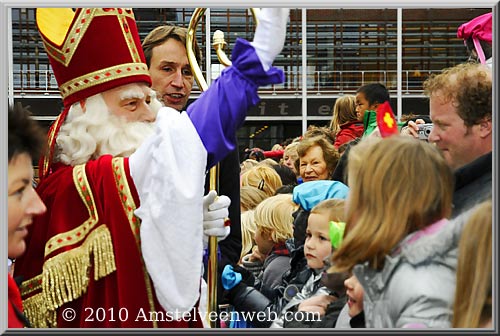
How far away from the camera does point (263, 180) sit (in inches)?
208

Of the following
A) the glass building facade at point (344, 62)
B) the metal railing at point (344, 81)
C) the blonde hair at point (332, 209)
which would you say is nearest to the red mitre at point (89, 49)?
the blonde hair at point (332, 209)

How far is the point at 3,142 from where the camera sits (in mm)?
2539

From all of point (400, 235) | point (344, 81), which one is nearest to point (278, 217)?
point (400, 235)

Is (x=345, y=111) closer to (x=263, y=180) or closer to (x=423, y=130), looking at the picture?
(x=263, y=180)

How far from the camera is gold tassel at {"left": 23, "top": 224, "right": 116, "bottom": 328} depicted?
2846 mm

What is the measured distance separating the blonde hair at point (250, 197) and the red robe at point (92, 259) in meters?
2.19

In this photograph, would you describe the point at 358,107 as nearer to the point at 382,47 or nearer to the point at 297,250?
the point at 297,250

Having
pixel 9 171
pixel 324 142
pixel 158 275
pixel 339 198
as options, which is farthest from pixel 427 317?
pixel 324 142

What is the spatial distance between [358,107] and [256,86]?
2.78 m

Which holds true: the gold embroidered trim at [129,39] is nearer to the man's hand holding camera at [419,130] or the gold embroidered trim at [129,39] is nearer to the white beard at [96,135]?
the white beard at [96,135]

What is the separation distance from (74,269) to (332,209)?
964 mm

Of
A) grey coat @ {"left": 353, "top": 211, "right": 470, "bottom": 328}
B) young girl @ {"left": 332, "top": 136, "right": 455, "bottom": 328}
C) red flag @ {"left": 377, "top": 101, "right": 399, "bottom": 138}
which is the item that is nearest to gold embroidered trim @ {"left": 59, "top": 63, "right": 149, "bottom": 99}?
red flag @ {"left": 377, "top": 101, "right": 399, "bottom": 138}

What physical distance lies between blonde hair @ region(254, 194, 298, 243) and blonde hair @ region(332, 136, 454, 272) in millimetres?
1939

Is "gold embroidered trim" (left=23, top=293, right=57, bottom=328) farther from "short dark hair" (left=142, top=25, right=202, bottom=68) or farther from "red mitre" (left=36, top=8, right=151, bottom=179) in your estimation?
"short dark hair" (left=142, top=25, right=202, bottom=68)
